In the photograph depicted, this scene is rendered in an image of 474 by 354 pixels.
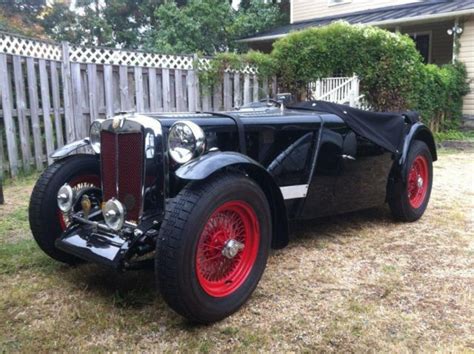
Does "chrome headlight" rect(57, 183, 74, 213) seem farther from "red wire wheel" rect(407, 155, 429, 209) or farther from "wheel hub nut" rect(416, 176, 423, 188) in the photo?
"wheel hub nut" rect(416, 176, 423, 188)

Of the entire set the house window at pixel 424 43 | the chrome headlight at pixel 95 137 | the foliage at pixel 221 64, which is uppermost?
the house window at pixel 424 43

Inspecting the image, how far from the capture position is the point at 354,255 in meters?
3.56

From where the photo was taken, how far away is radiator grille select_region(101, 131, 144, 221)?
269 cm

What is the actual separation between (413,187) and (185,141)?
9.50 ft

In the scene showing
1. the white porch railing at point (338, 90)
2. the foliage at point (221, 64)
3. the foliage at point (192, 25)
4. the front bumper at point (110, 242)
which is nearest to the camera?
the front bumper at point (110, 242)

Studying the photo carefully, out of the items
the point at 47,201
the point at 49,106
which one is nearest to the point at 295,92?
the point at 49,106

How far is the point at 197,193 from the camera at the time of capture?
2344mm

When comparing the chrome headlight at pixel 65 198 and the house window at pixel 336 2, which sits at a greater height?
the house window at pixel 336 2

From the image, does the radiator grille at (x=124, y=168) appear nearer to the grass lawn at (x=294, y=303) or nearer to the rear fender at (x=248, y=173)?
the rear fender at (x=248, y=173)

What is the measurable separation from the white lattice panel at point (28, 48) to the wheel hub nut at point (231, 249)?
4938mm

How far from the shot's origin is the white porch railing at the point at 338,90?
9.82 metres

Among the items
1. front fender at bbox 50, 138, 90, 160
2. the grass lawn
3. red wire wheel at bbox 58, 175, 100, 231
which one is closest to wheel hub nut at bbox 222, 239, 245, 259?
the grass lawn

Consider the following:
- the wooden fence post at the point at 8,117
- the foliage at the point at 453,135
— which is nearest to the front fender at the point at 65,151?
the wooden fence post at the point at 8,117

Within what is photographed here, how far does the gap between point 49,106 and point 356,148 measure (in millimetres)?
4695
